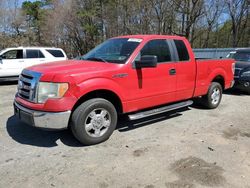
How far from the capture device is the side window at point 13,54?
11.6 metres

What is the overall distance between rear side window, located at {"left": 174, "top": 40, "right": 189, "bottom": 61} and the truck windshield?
3.58 feet

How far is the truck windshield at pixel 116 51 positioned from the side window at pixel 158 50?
204 millimetres

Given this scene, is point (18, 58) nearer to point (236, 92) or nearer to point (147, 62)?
point (147, 62)

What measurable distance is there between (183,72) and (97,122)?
7.76 ft

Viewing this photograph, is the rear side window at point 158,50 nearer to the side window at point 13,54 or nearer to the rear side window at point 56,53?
the rear side window at point 56,53

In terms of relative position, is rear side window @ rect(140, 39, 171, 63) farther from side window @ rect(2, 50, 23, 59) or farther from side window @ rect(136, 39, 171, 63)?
side window @ rect(2, 50, 23, 59)

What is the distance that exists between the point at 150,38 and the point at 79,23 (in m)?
30.1

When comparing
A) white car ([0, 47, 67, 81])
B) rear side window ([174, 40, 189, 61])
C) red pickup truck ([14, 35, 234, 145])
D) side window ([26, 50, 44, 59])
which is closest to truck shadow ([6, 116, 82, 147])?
red pickup truck ([14, 35, 234, 145])

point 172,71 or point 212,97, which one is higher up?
point 172,71

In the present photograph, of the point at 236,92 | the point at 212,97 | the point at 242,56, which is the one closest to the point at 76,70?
the point at 212,97

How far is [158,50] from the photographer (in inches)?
212

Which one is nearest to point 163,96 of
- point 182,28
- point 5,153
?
point 5,153

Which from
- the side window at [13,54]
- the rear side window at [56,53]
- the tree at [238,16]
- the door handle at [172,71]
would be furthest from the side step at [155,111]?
the tree at [238,16]

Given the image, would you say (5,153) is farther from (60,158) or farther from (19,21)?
(19,21)
